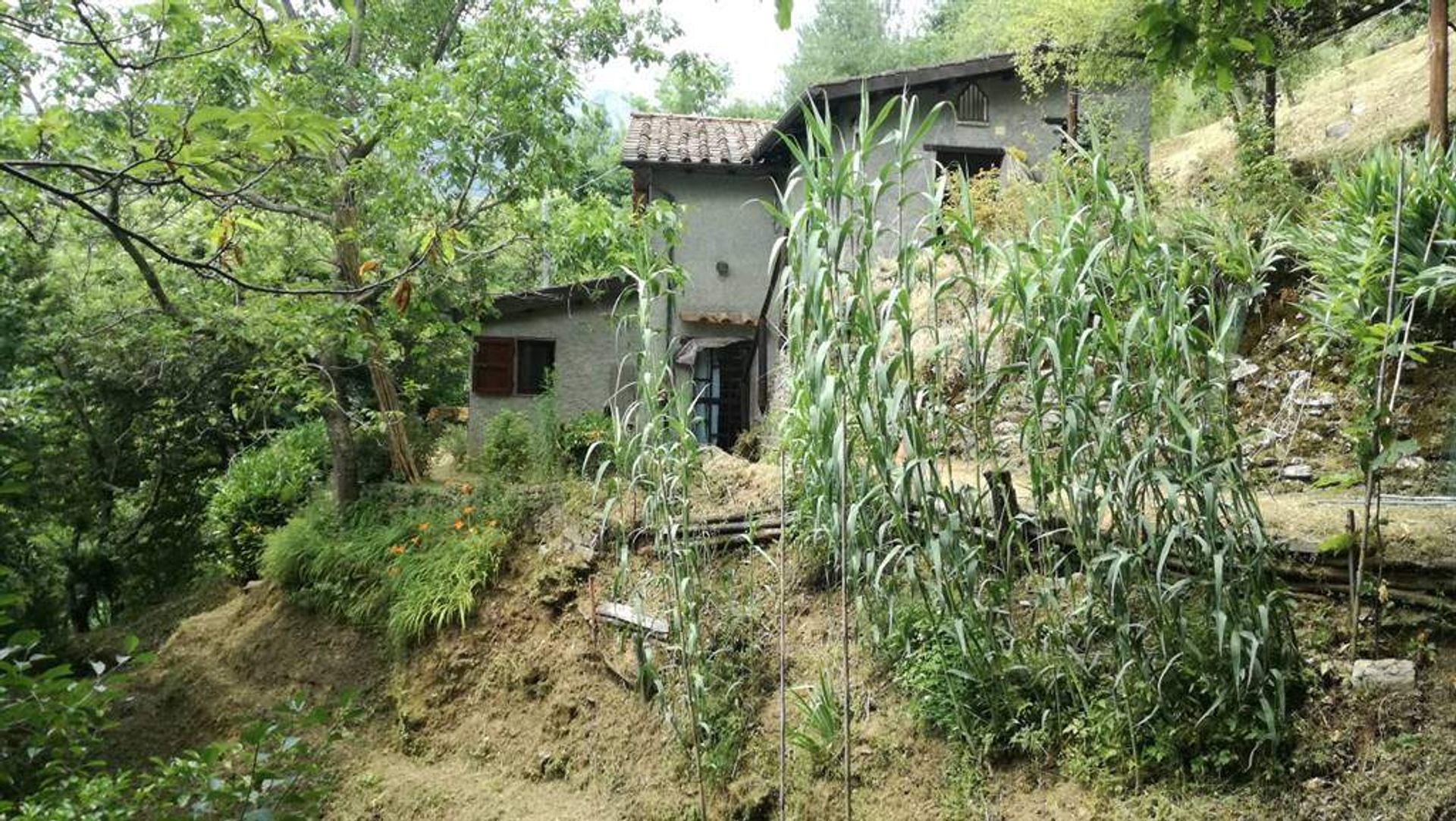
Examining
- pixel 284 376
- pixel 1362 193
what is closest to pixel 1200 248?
pixel 1362 193

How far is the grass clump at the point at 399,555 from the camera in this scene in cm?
625

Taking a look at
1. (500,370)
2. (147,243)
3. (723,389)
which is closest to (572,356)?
(500,370)

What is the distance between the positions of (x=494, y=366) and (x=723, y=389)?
2.70m

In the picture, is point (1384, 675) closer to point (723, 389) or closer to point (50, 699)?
point (50, 699)

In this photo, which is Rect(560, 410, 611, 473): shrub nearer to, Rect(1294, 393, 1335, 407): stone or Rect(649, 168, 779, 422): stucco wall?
Rect(649, 168, 779, 422): stucco wall

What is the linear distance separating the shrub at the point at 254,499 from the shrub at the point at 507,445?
204 cm

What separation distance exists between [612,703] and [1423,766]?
3.62 m

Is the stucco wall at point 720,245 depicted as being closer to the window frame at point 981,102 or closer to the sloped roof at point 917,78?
the sloped roof at point 917,78

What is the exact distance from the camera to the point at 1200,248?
512cm

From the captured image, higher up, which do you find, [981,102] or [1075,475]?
[981,102]

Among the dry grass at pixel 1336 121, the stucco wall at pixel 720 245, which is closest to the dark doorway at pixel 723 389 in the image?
the stucco wall at pixel 720 245

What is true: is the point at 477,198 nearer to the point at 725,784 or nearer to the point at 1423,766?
the point at 725,784

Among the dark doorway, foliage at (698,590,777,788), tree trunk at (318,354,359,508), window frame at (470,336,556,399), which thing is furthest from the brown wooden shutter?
foliage at (698,590,777,788)

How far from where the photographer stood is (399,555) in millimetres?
6918
